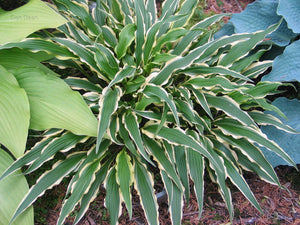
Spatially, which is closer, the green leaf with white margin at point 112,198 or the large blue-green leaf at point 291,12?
the green leaf with white margin at point 112,198

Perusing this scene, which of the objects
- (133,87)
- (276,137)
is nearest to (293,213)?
(276,137)

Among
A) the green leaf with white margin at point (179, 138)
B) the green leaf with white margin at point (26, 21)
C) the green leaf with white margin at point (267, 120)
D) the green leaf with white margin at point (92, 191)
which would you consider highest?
the green leaf with white margin at point (26, 21)

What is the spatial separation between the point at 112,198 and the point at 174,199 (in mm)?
341

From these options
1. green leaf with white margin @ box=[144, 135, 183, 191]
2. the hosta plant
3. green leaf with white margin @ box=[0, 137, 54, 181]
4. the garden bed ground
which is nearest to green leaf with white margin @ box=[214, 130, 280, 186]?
the hosta plant

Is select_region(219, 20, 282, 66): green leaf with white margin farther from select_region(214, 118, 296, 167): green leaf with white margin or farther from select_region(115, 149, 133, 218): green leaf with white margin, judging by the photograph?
select_region(115, 149, 133, 218): green leaf with white margin

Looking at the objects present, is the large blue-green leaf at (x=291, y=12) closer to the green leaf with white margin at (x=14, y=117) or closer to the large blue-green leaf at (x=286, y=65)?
the large blue-green leaf at (x=286, y=65)

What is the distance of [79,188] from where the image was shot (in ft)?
4.82

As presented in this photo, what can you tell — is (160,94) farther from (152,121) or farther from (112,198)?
(112,198)

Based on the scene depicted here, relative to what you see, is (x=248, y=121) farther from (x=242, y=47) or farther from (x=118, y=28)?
(x=118, y=28)

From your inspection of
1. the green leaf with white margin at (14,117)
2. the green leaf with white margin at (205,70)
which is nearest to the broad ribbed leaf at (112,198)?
the green leaf with white margin at (14,117)

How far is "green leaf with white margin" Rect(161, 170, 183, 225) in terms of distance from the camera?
4.92 feet

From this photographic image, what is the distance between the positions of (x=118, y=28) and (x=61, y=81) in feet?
1.89

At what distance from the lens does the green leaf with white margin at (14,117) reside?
1.41m

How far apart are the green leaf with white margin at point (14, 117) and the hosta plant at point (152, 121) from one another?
0.10 meters
